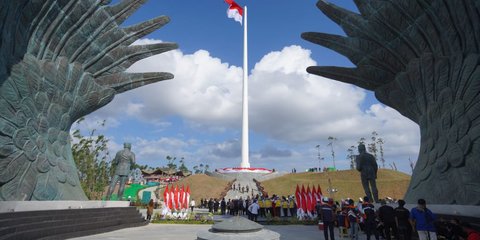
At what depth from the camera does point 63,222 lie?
11.8 meters

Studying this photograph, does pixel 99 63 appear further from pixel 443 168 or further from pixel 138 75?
pixel 443 168

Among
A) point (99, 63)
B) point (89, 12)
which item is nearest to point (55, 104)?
point (99, 63)

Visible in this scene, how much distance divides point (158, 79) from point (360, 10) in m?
11.8

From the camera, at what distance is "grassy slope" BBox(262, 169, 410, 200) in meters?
44.5

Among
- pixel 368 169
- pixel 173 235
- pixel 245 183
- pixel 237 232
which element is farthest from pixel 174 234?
pixel 245 183

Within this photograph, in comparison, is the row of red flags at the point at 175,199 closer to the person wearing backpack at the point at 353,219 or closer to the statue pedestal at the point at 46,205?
the statue pedestal at the point at 46,205

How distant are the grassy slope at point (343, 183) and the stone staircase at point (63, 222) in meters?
32.1

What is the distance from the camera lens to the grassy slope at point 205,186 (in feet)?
149

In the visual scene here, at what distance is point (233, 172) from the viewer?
5053 centimetres

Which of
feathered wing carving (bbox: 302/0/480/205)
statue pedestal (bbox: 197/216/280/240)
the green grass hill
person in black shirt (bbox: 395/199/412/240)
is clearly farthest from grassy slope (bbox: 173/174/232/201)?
statue pedestal (bbox: 197/216/280/240)

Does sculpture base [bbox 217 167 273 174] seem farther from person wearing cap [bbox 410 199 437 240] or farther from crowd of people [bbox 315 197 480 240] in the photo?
person wearing cap [bbox 410 199 437 240]

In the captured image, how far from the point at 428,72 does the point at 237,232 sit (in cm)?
1127

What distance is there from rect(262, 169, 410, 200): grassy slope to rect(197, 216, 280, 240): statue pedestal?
131 ft

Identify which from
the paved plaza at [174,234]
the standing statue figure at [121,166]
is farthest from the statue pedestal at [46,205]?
the paved plaza at [174,234]
